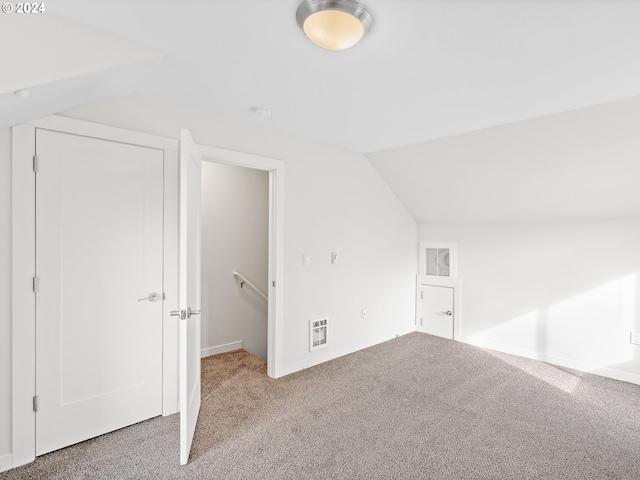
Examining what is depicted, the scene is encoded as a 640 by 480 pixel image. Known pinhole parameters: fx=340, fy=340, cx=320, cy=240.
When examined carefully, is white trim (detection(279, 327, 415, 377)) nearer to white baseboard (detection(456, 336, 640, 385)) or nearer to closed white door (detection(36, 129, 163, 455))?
white baseboard (detection(456, 336, 640, 385))

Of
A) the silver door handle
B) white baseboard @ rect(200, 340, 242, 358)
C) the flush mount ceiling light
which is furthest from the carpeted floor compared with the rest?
the flush mount ceiling light

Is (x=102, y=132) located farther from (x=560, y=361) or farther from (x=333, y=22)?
(x=560, y=361)

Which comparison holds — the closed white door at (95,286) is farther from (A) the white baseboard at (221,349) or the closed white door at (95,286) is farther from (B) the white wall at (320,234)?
(A) the white baseboard at (221,349)

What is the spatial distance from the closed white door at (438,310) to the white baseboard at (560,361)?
0.24m

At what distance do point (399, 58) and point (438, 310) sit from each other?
3610 millimetres

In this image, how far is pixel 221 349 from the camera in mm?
3932

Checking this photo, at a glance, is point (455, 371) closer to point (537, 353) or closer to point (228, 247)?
point (537, 353)

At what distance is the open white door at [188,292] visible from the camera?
2.03m

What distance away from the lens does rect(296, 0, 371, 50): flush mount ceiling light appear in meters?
1.43

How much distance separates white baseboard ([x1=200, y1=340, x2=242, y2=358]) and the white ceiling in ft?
8.39

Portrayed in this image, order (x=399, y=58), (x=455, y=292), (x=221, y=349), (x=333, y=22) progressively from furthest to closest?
(x=455, y=292) < (x=221, y=349) < (x=399, y=58) < (x=333, y=22)

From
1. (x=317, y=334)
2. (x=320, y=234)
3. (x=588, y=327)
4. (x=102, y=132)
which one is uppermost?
(x=102, y=132)

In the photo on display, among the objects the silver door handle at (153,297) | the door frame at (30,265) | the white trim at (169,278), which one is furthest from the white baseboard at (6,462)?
the silver door handle at (153,297)

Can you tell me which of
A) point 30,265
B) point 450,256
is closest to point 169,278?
point 30,265
